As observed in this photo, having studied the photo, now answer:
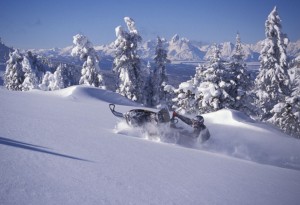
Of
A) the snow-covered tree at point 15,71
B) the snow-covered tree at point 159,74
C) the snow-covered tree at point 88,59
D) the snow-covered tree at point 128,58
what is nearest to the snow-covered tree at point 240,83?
the snow-covered tree at point 159,74

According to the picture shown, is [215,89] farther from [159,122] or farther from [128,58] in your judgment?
[159,122]

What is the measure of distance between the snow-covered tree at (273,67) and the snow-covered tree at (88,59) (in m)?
22.9

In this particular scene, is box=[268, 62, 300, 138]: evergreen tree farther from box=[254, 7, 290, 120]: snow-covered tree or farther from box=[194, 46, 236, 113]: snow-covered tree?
box=[254, 7, 290, 120]: snow-covered tree

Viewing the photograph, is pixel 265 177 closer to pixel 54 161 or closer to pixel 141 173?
pixel 141 173

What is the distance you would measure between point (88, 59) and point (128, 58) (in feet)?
21.0

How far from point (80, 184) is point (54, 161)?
3.80ft

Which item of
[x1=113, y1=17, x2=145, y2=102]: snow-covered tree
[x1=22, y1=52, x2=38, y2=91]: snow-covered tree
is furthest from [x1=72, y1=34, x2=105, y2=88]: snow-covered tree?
[x1=22, y1=52, x2=38, y2=91]: snow-covered tree

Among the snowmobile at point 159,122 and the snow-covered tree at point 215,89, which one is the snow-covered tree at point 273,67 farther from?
the snowmobile at point 159,122

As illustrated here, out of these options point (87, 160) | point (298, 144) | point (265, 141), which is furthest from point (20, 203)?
point (298, 144)

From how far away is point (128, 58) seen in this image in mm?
40250

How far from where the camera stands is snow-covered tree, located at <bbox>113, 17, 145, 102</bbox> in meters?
40.1

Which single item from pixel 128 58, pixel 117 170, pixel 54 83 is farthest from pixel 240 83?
pixel 54 83

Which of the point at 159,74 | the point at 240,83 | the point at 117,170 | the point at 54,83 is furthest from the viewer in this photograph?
the point at 54,83

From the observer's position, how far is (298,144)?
40.5 ft
